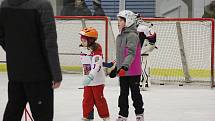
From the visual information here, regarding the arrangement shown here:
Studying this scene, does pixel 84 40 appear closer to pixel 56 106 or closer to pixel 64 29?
pixel 56 106

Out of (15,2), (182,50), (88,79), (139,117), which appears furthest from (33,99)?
(182,50)

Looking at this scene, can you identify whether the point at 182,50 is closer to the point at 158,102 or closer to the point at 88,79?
the point at 158,102

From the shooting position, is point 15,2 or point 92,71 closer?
point 15,2

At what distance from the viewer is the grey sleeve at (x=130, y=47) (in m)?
5.15

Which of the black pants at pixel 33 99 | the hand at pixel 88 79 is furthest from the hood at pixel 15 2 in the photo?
the hand at pixel 88 79

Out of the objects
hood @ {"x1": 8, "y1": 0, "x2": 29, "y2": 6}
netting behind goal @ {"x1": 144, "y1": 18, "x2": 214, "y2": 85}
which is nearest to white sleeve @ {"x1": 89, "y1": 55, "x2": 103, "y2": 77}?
hood @ {"x1": 8, "y1": 0, "x2": 29, "y2": 6}

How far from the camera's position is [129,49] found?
206 inches

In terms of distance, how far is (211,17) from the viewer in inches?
405

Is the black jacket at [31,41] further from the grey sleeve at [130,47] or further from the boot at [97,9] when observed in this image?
the boot at [97,9]

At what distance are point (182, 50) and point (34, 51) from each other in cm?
676

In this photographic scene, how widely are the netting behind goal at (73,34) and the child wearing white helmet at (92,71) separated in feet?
18.5

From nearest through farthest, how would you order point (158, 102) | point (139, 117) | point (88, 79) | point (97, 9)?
1. point (88, 79)
2. point (139, 117)
3. point (158, 102)
4. point (97, 9)

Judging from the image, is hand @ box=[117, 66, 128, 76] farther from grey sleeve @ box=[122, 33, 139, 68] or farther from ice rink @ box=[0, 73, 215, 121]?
ice rink @ box=[0, 73, 215, 121]

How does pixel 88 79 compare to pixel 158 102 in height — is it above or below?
above
